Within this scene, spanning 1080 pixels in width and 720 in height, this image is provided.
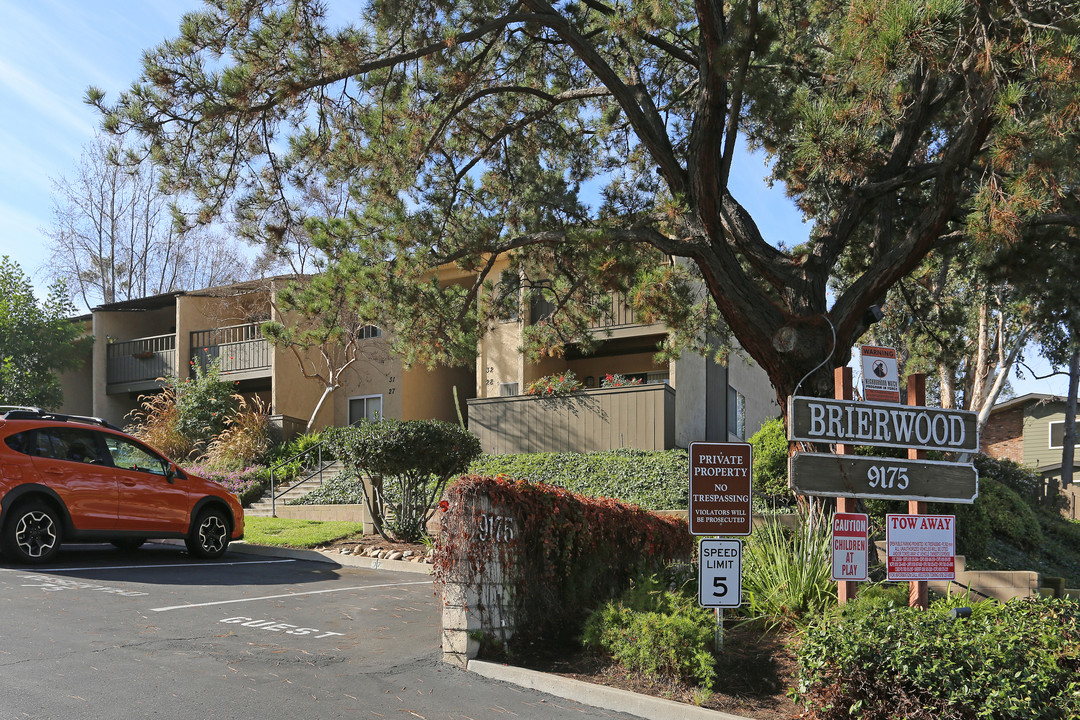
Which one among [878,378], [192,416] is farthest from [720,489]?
[192,416]

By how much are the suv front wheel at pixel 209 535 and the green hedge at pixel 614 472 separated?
532 cm

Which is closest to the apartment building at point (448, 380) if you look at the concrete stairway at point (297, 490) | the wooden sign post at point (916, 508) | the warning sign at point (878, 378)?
the concrete stairway at point (297, 490)

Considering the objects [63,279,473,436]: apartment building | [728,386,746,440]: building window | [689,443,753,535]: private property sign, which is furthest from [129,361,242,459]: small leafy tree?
[689,443,753,535]: private property sign

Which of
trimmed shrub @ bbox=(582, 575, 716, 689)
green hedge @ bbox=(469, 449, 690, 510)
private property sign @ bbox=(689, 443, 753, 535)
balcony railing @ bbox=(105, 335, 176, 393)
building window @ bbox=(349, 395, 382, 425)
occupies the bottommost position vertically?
trimmed shrub @ bbox=(582, 575, 716, 689)

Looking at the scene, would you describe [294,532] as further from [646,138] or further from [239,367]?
[239,367]

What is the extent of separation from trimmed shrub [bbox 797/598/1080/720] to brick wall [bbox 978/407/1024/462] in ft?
130

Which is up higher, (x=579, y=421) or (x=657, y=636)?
(x=579, y=421)

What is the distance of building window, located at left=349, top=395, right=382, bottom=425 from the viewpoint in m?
27.7

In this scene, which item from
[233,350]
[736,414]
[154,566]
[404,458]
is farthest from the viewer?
[233,350]

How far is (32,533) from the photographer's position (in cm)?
1092

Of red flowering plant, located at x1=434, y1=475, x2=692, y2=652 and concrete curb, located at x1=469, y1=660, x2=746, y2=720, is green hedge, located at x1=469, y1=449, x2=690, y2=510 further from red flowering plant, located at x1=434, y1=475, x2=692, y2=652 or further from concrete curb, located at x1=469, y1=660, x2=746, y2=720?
concrete curb, located at x1=469, y1=660, x2=746, y2=720

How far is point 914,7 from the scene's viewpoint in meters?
7.59

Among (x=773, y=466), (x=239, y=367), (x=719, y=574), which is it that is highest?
(x=239, y=367)

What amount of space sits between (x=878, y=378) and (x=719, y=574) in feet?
8.00
